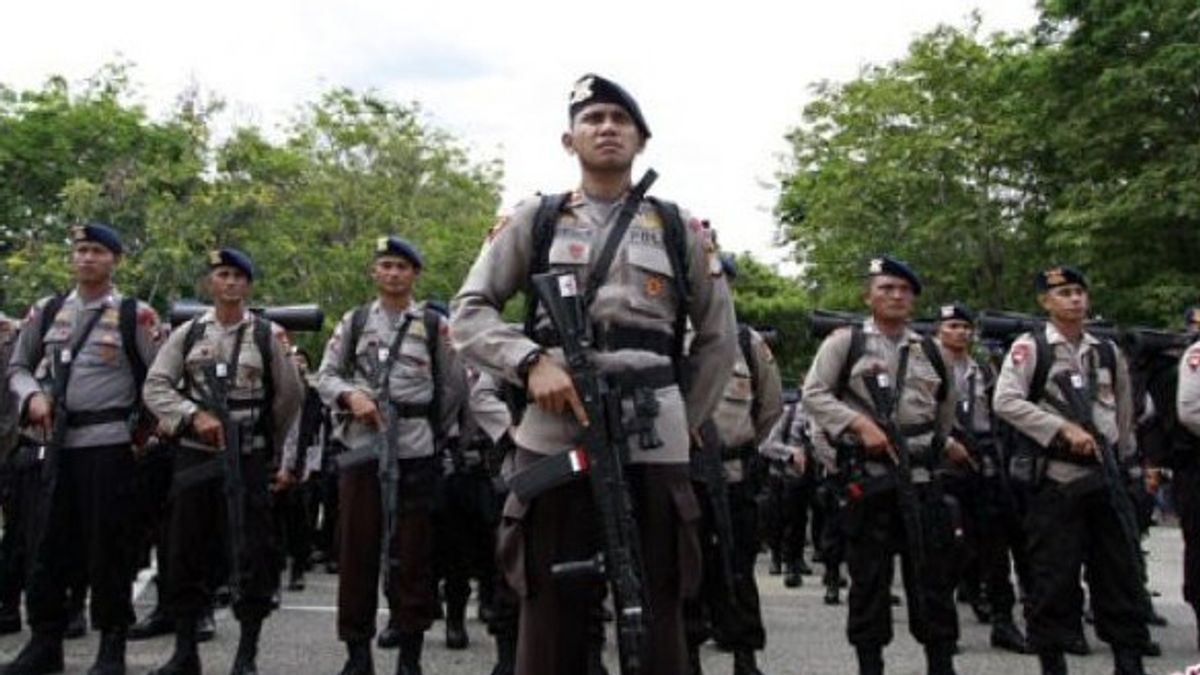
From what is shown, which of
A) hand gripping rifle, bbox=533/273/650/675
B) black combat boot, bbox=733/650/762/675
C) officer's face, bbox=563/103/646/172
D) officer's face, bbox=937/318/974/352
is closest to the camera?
hand gripping rifle, bbox=533/273/650/675

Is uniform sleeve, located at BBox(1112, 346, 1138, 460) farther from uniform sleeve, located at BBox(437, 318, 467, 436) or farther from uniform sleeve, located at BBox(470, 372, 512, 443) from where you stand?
uniform sleeve, located at BBox(437, 318, 467, 436)

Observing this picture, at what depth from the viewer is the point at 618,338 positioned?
12.4 ft

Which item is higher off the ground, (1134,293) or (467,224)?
(467,224)

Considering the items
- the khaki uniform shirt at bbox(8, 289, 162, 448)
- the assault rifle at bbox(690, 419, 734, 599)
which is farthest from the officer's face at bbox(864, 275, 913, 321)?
the khaki uniform shirt at bbox(8, 289, 162, 448)

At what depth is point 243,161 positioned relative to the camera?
27906 millimetres

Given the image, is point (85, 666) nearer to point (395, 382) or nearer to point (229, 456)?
point (229, 456)

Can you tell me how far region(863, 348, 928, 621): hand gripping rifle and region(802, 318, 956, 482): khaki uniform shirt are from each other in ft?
0.13

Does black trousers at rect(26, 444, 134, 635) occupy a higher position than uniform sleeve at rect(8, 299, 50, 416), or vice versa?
uniform sleeve at rect(8, 299, 50, 416)

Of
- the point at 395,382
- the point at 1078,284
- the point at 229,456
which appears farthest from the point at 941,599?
the point at 229,456

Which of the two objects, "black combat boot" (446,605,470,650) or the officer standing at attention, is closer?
the officer standing at attention

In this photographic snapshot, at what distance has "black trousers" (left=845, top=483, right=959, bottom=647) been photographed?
6.28 meters

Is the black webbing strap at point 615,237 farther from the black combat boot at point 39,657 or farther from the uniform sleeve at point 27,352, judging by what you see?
the black combat boot at point 39,657

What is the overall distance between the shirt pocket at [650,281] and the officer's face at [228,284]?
3.72m

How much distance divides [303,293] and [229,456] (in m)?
23.7
